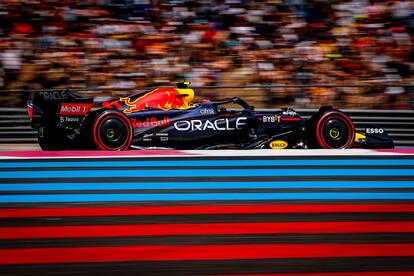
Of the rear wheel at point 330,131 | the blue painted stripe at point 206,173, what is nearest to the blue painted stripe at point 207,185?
the blue painted stripe at point 206,173

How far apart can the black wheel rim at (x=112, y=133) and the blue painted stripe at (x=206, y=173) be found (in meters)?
2.65

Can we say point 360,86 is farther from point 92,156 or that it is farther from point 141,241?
point 141,241

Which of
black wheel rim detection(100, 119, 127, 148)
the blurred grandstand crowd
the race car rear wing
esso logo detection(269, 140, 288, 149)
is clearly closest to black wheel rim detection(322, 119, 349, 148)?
esso logo detection(269, 140, 288, 149)

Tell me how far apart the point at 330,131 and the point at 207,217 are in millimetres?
5461

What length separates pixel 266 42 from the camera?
13469 millimetres

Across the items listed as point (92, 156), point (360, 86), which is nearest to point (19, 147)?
point (92, 156)

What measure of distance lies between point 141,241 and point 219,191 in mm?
1763

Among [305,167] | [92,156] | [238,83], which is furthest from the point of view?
[238,83]

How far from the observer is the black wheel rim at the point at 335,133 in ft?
32.5

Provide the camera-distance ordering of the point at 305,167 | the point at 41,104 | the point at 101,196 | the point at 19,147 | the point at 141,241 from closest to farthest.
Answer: the point at 141,241, the point at 101,196, the point at 305,167, the point at 41,104, the point at 19,147

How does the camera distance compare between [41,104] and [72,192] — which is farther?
[41,104]

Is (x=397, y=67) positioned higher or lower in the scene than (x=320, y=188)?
higher

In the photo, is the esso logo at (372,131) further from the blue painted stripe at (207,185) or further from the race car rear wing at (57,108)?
the race car rear wing at (57,108)

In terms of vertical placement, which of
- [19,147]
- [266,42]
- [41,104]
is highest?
[266,42]
